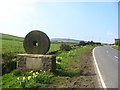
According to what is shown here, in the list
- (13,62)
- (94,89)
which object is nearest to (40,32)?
(13,62)

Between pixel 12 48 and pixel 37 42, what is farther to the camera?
pixel 12 48

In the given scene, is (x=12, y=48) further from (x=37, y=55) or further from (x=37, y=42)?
(x=37, y=55)

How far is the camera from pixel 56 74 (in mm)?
15453

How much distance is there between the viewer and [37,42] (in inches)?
689

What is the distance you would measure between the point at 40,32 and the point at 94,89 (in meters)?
6.64

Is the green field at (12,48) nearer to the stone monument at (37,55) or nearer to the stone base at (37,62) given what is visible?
the stone monument at (37,55)

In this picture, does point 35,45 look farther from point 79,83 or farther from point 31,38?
point 79,83

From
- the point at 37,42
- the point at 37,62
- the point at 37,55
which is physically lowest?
the point at 37,62

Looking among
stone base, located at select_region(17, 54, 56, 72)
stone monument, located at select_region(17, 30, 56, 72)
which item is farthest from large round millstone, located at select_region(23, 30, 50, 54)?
stone base, located at select_region(17, 54, 56, 72)

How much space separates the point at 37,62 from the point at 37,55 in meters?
0.41

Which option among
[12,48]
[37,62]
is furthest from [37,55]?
[12,48]

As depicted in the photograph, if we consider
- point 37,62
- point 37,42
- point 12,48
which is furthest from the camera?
point 12,48

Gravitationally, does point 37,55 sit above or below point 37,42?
below

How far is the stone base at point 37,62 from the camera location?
16.0 m
